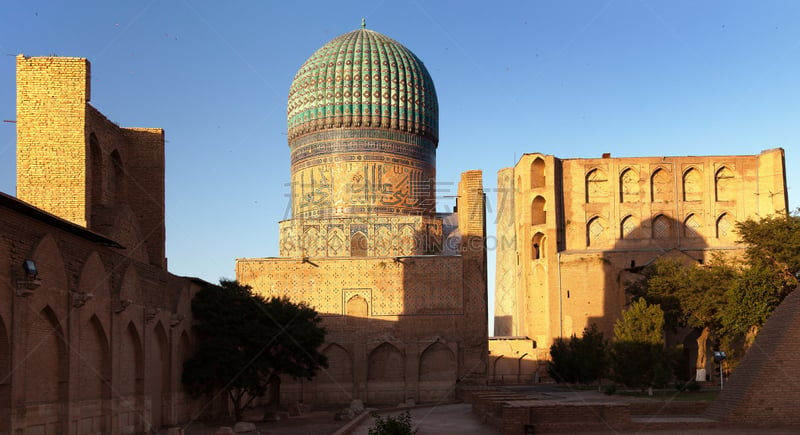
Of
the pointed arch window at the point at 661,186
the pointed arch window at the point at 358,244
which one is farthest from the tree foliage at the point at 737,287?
the pointed arch window at the point at 358,244

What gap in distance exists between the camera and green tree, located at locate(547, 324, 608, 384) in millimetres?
29344

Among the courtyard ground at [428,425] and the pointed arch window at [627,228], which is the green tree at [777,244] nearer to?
the pointed arch window at [627,228]

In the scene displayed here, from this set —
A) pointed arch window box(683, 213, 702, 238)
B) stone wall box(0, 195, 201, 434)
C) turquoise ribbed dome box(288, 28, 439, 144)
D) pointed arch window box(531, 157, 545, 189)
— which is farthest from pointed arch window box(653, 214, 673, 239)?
stone wall box(0, 195, 201, 434)

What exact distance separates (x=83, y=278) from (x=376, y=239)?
18043 mm

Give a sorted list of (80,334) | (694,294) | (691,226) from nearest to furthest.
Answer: (80,334), (694,294), (691,226)

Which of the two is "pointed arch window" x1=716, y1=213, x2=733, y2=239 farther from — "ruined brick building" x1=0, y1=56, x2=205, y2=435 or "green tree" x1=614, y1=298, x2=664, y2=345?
"ruined brick building" x1=0, y1=56, x2=205, y2=435

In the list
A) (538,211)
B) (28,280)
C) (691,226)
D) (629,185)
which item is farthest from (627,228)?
(28,280)

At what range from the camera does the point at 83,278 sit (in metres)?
13.8

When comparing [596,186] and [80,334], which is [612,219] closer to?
[596,186]

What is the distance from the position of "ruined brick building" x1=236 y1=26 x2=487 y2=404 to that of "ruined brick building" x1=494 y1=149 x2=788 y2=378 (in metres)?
4.27

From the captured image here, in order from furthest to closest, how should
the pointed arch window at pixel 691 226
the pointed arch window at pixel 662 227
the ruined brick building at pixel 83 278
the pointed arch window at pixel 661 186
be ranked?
1. the pointed arch window at pixel 661 186
2. the pointed arch window at pixel 662 227
3. the pointed arch window at pixel 691 226
4. the ruined brick building at pixel 83 278

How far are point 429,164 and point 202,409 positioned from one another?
14952mm

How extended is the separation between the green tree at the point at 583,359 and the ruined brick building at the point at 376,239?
3.74 metres

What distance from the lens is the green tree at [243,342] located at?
20328 mm
